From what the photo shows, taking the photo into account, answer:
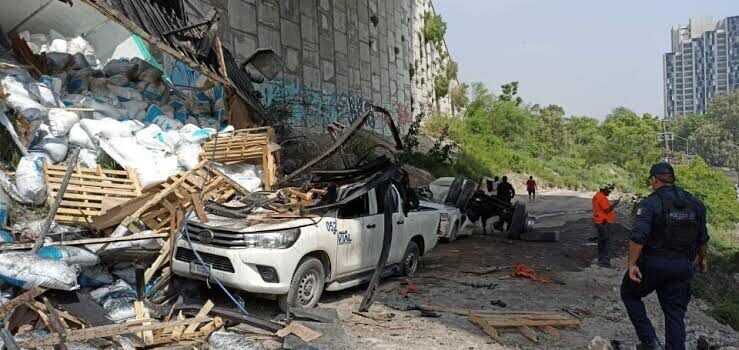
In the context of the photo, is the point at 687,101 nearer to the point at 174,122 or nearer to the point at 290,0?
the point at 290,0

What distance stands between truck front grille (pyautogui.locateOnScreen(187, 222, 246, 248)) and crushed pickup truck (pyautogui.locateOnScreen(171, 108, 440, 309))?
0.04ft

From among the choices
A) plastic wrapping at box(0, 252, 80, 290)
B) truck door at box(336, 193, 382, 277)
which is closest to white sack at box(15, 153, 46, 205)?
plastic wrapping at box(0, 252, 80, 290)

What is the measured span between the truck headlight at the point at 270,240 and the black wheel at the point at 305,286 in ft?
1.18

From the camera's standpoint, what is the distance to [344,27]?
24891mm

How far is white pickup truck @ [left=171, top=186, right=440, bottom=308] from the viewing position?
21.6ft

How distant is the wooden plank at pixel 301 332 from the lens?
5848mm

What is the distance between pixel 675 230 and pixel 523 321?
2.03 meters

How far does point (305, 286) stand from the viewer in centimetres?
709

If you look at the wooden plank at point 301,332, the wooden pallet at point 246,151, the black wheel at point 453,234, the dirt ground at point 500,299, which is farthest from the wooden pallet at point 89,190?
the black wheel at point 453,234

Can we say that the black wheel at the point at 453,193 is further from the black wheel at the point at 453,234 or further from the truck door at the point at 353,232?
the truck door at the point at 353,232

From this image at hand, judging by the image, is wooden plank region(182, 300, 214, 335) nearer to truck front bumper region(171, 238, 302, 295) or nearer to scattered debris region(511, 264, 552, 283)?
truck front bumper region(171, 238, 302, 295)

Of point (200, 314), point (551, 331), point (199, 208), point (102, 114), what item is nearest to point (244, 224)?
point (199, 208)

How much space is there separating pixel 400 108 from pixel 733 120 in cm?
8849

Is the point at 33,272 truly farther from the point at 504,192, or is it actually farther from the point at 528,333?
the point at 504,192
